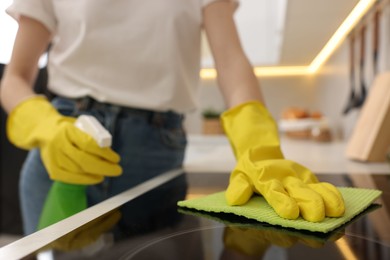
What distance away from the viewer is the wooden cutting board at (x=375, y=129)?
0.87 meters

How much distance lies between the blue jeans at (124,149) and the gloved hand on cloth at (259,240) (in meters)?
0.30

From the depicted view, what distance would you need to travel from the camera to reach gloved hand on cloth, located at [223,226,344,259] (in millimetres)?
321

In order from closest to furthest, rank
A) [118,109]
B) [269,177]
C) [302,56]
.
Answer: [269,177], [118,109], [302,56]

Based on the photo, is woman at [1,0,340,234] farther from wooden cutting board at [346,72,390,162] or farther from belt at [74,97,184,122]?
wooden cutting board at [346,72,390,162]

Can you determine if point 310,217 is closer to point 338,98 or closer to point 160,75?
point 160,75

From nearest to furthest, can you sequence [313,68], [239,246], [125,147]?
[239,246]
[125,147]
[313,68]

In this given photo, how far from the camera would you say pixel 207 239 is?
35 cm

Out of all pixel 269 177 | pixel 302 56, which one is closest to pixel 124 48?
pixel 269 177

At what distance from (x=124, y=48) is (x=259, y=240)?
49 centimetres

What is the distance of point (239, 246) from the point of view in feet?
1.08

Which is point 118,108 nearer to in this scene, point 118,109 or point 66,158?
point 118,109

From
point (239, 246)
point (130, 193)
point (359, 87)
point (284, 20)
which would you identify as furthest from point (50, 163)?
point (359, 87)

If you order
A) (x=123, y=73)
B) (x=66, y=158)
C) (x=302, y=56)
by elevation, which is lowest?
(x=66, y=158)

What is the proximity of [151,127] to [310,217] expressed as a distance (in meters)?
0.42
